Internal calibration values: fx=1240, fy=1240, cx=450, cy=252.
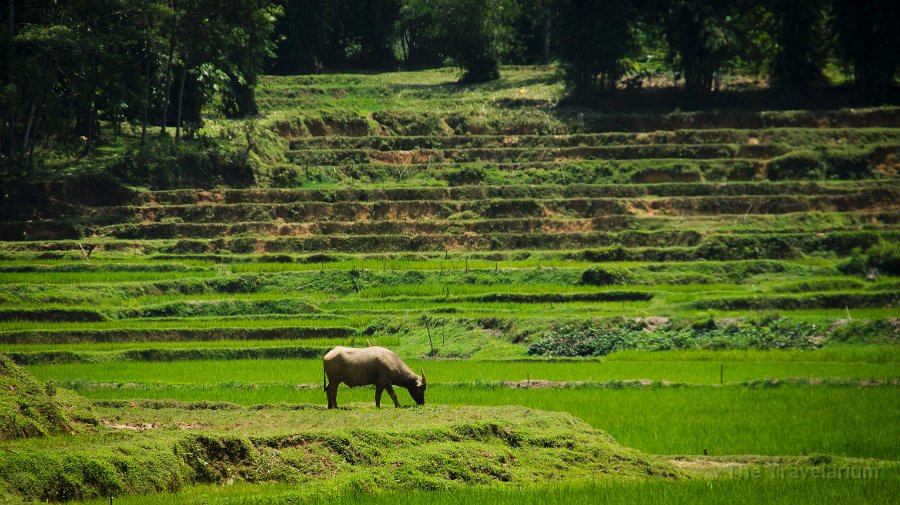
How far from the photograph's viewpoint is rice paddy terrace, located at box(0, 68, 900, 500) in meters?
20.8

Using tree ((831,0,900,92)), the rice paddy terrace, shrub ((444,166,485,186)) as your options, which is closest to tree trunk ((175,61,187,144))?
the rice paddy terrace

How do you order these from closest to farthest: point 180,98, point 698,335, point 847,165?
point 698,335, point 180,98, point 847,165

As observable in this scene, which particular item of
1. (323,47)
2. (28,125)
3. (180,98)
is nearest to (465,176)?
(180,98)

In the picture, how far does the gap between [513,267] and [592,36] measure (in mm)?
14145

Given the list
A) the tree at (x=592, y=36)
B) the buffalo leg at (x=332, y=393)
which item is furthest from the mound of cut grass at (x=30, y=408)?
the tree at (x=592, y=36)

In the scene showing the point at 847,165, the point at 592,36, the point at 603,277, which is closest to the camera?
the point at 603,277

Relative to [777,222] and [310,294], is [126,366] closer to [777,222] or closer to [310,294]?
[310,294]

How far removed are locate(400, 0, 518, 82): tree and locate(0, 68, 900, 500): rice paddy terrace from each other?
166cm

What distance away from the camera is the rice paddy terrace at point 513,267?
819 inches

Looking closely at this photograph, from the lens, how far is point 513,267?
108ft

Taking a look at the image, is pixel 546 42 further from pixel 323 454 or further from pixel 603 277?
pixel 323 454

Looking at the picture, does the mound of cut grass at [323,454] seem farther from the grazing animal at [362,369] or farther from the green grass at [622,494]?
the grazing animal at [362,369]

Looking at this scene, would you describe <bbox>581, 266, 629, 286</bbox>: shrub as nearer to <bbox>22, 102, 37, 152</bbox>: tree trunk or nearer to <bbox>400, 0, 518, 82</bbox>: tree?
<bbox>22, 102, 37, 152</bbox>: tree trunk

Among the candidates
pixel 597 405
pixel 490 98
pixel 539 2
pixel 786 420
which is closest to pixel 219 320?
pixel 597 405
